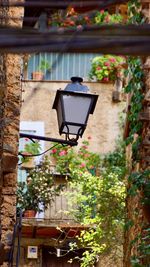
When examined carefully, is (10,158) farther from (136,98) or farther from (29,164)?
(29,164)

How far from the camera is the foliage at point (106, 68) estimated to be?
20.1 m

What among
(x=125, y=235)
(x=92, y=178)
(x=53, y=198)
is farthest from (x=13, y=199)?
(x=53, y=198)

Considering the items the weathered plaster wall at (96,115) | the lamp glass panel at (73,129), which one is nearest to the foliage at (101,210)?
the weathered plaster wall at (96,115)

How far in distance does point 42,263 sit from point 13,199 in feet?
30.4

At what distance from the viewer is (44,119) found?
67.2ft

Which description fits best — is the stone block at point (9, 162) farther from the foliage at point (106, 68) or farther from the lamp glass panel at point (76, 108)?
the foliage at point (106, 68)

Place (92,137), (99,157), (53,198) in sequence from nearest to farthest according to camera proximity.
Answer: (53,198) → (99,157) → (92,137)

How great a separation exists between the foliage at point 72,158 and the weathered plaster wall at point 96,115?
4.33 ft

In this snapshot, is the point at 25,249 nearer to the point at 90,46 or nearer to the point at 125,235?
the point at 125,235

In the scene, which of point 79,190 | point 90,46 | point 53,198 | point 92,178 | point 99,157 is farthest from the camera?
point 99,157

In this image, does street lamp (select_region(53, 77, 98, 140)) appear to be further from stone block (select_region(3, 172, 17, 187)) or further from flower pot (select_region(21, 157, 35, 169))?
flower pot (select_region(21, 157, 35, 169))

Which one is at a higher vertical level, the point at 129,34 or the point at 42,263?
the point at 129,34

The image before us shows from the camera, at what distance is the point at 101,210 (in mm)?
15047

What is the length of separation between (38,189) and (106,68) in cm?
483
